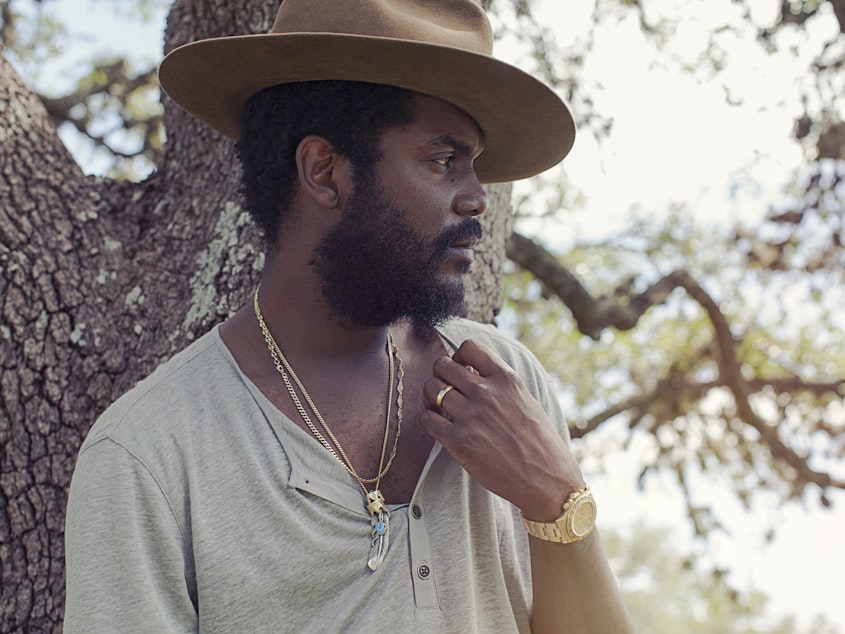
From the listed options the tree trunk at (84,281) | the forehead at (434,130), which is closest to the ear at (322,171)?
the forehead at (434,130)

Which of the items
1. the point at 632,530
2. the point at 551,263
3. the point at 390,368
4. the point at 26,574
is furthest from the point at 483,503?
the point at 632,530

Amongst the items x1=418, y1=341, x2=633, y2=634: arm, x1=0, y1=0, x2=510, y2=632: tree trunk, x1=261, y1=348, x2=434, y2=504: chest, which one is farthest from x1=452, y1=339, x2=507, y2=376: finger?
x1=0, y1=0, x2=510, y2=632: tree trunk

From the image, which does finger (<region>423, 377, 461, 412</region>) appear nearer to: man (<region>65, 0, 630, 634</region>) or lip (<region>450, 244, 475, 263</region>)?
man (<region>65, 0, 630, 634</region>)

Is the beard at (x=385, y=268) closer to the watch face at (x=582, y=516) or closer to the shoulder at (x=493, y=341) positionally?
the shoulder at (x=493, y=341)

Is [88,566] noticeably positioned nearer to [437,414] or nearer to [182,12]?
[437,414]

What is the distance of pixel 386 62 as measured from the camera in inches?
→ 88.4

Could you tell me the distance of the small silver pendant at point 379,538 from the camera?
2.11 meters

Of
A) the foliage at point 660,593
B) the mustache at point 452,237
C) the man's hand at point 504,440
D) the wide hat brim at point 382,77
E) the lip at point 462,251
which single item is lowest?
the man's hand at point 504,440

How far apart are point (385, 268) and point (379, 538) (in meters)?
0.63

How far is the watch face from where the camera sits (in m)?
2.12

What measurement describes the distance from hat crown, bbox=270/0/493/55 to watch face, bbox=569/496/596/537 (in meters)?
1.07

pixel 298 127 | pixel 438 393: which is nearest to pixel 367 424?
pixel 438 393

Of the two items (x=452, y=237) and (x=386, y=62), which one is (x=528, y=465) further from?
(x=386, y=62)

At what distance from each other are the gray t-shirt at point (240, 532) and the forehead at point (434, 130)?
0.66 metres
